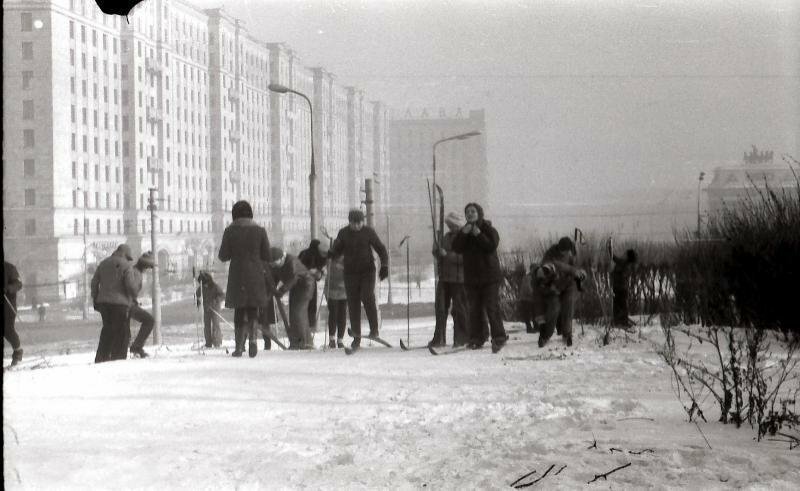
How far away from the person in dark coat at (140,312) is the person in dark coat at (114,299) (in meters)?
0.03

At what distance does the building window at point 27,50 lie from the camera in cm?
509

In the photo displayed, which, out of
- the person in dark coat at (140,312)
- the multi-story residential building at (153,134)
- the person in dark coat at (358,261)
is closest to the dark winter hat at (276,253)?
the person in dark coat at (358,261)

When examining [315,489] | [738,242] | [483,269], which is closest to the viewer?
[315,489]

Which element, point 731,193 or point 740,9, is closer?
point 740,9

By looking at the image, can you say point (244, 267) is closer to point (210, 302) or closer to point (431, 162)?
point (210, 302)

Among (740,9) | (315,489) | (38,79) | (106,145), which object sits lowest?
(315,489)

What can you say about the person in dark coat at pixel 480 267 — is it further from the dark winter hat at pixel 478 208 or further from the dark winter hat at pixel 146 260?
the dark winter hat at pixel 146 260

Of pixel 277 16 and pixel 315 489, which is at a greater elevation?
pixel 277 16

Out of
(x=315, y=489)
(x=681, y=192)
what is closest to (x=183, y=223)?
(x=315, y=489)

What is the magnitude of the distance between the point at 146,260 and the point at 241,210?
0.90 m

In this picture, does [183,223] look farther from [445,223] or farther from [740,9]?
[740,9]

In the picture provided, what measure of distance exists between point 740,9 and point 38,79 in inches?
194

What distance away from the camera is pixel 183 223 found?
6.34 meters

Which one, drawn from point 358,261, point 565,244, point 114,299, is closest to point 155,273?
point 114,299
